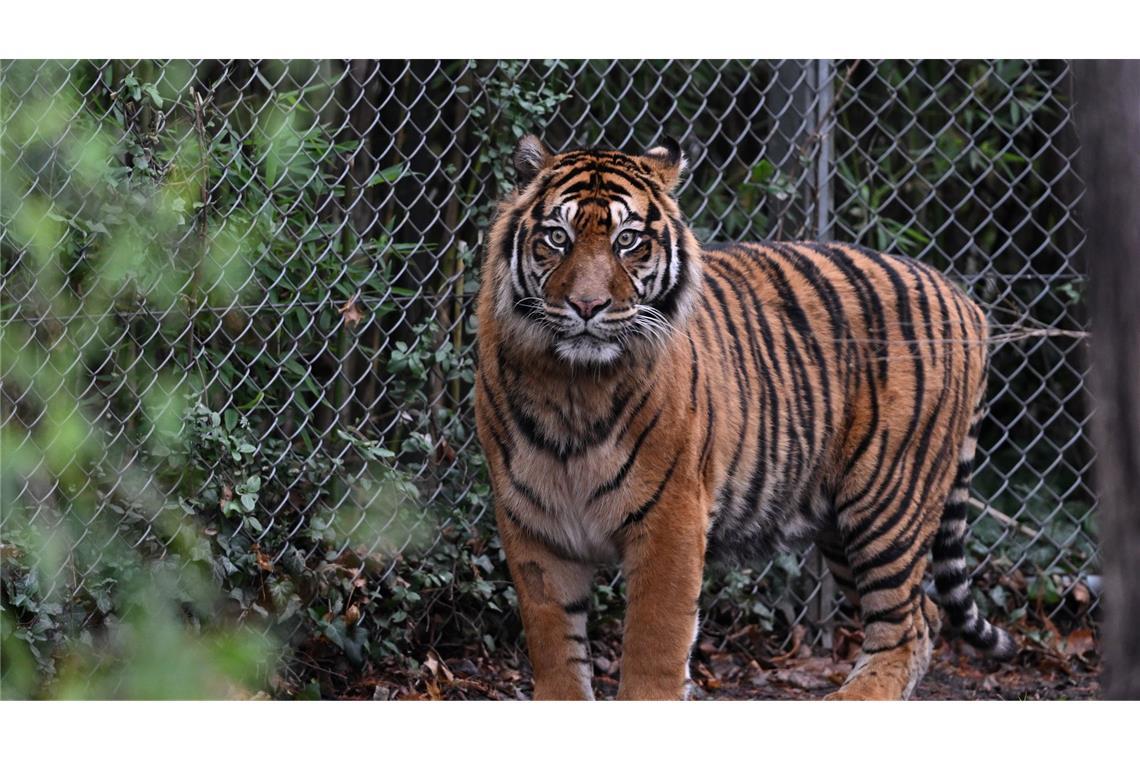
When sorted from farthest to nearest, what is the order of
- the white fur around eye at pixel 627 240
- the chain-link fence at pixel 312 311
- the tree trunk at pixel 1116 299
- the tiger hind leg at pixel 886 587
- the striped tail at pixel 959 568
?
the striped tail at pixel 959 568 < the tiger hind leg at pixel 886 587 < the chain-link fence at pixel 312 311 < the white fur around eye at pixel 627 240 < the tree trunk at pixel 1116 299

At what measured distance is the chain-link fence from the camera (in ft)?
14.1

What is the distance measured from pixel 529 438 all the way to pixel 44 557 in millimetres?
1519

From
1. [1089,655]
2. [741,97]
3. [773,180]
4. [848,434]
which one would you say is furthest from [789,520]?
[741,97]

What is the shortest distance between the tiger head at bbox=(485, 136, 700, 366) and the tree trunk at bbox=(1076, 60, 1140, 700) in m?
1.64

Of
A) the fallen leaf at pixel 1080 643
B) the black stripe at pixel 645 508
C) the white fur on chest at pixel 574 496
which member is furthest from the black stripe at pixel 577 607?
the fallen leaf at pixel 1080 643

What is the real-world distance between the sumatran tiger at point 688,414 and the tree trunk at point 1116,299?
1.07m

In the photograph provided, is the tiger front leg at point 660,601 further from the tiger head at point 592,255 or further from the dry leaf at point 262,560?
the dry leaf at point 262,560

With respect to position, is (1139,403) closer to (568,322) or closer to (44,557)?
(568,322)

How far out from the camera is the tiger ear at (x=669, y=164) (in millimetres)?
4055

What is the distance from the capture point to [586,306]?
368 cm

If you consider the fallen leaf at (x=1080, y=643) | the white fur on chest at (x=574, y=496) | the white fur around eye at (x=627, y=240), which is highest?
the white fur around eye at (x=627, y=240)

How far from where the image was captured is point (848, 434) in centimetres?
454

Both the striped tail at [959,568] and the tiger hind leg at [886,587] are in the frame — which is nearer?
the tiger hind leg at [886,587]

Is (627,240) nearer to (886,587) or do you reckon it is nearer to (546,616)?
(546,616)
